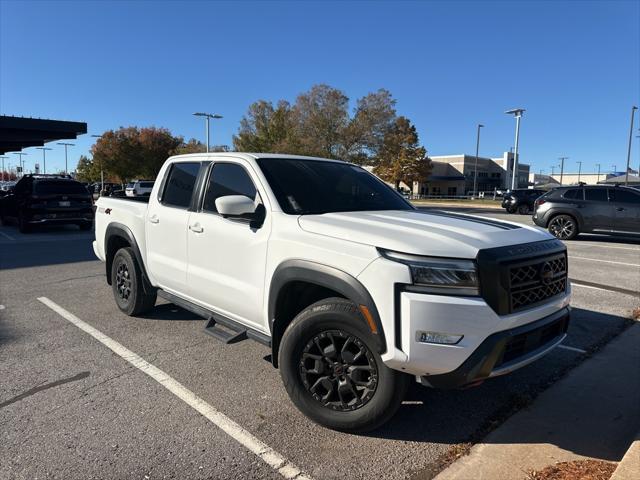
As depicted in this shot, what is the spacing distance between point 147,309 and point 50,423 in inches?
92.6

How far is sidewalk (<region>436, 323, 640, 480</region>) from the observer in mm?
2832

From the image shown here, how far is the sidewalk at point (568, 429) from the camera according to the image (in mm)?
2832

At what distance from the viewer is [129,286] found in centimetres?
550

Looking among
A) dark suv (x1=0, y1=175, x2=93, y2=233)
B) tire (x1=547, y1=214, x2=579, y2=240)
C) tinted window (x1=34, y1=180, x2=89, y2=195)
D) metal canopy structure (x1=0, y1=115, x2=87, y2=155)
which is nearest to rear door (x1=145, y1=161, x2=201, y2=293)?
dark suv (x1=0, y1=175, x2=93, y2=233)

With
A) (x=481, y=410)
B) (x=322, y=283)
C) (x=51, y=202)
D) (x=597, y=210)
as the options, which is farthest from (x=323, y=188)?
(x=51, y=202)

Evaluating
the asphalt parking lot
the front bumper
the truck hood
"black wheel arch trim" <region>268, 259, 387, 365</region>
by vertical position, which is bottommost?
the asphalt parking lot

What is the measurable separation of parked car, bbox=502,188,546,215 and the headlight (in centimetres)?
2781

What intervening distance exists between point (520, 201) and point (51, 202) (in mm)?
24206

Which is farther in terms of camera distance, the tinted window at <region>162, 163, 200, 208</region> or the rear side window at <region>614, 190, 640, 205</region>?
the rear side window at <region>614, 190, 640, 205</region>

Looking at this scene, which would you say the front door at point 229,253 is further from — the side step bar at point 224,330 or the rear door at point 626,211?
the rear door at point 626,211

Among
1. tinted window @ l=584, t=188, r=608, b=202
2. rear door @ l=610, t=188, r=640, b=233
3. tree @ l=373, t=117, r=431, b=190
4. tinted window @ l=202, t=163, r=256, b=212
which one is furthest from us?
tree @ l=373, t=117, r=431, b=190

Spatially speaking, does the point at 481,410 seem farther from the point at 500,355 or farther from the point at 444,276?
the point at 444,276

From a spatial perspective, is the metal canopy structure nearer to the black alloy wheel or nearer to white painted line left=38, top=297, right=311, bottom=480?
white painted line left=38, top=297, right=311, bottom=480

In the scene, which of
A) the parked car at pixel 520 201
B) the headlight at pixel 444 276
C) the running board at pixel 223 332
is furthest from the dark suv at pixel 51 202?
the parked car at pixel 520 201
